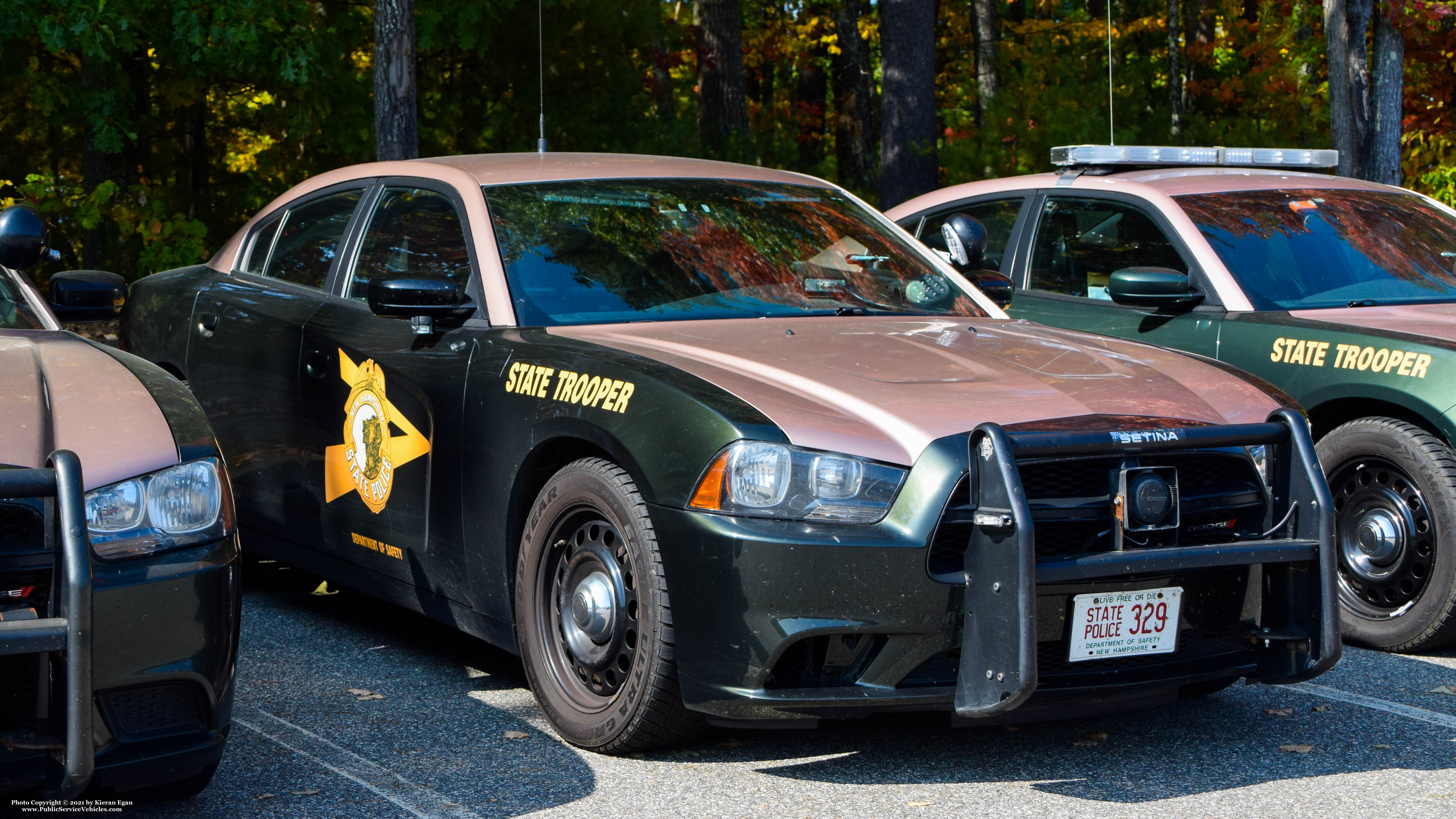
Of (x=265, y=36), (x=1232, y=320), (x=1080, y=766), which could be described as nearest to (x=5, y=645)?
(x=1080, y=766)

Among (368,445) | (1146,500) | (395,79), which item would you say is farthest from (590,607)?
(395,79)

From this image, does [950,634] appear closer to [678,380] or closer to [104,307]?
[678,380]

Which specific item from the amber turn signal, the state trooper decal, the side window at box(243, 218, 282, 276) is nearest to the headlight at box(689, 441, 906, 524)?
the amber turn signal

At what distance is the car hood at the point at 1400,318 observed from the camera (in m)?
5.44

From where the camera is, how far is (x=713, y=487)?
3615 mm

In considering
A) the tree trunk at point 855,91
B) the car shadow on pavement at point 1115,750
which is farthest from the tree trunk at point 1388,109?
the tree trunk at point 855,91

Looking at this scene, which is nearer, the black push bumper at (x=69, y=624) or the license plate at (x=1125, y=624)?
Result: the black push bumper at (x=69, y=624)

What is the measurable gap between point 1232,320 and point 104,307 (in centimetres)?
400

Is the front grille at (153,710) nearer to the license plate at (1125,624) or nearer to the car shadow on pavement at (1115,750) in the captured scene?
the car shadow on pavement at (1115,750)

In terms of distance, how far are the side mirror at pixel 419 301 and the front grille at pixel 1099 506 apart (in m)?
1.76

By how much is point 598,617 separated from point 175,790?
1089mm

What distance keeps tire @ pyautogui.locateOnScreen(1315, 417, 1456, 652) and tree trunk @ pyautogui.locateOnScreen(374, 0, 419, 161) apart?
6761 millimetres

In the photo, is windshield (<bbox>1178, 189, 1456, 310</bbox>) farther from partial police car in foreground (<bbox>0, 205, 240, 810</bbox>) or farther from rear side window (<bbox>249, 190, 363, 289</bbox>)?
partial police car in foreground (<bbox>0, 205, 240, 810</bbox>)

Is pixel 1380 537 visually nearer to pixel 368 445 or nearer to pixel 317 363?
pixel 368 445
